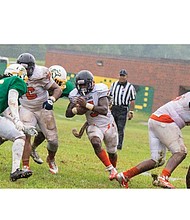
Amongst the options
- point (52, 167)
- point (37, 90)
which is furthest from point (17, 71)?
point (52, 167)

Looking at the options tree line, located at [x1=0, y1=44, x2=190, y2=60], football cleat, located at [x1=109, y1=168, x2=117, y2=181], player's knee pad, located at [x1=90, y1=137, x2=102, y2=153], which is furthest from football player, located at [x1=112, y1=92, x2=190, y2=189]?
tree line, located at [x1=0, y1=44, x2=190, y2=60]

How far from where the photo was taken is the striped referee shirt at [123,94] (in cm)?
911

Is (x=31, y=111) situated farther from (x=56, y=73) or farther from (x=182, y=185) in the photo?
(x=182, y=185)

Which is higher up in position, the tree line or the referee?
the tree line

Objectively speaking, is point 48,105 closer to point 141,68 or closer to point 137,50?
point 137,50

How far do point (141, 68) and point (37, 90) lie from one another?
7649 mm

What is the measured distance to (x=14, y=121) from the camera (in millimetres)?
5703

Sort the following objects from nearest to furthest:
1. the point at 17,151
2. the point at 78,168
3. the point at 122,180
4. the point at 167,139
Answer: the point at 17,151
the point at 167,139
the point at 122,180
the point at 78,168

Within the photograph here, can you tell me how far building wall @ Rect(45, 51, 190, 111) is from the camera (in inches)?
525

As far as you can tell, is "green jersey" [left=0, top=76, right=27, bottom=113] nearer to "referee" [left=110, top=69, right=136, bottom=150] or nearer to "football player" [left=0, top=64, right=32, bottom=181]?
"football player" [left=0, top=64, right=32, bottom=181]

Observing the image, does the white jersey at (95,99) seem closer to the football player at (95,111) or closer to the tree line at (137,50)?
the football player at (95,111)

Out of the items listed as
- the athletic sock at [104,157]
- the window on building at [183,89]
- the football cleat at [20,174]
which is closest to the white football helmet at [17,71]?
the football cleat at [20,174]

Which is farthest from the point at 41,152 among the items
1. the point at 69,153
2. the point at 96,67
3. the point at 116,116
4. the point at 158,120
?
the point at 96,67

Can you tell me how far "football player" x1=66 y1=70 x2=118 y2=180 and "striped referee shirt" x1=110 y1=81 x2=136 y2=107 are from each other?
8.23 ft
